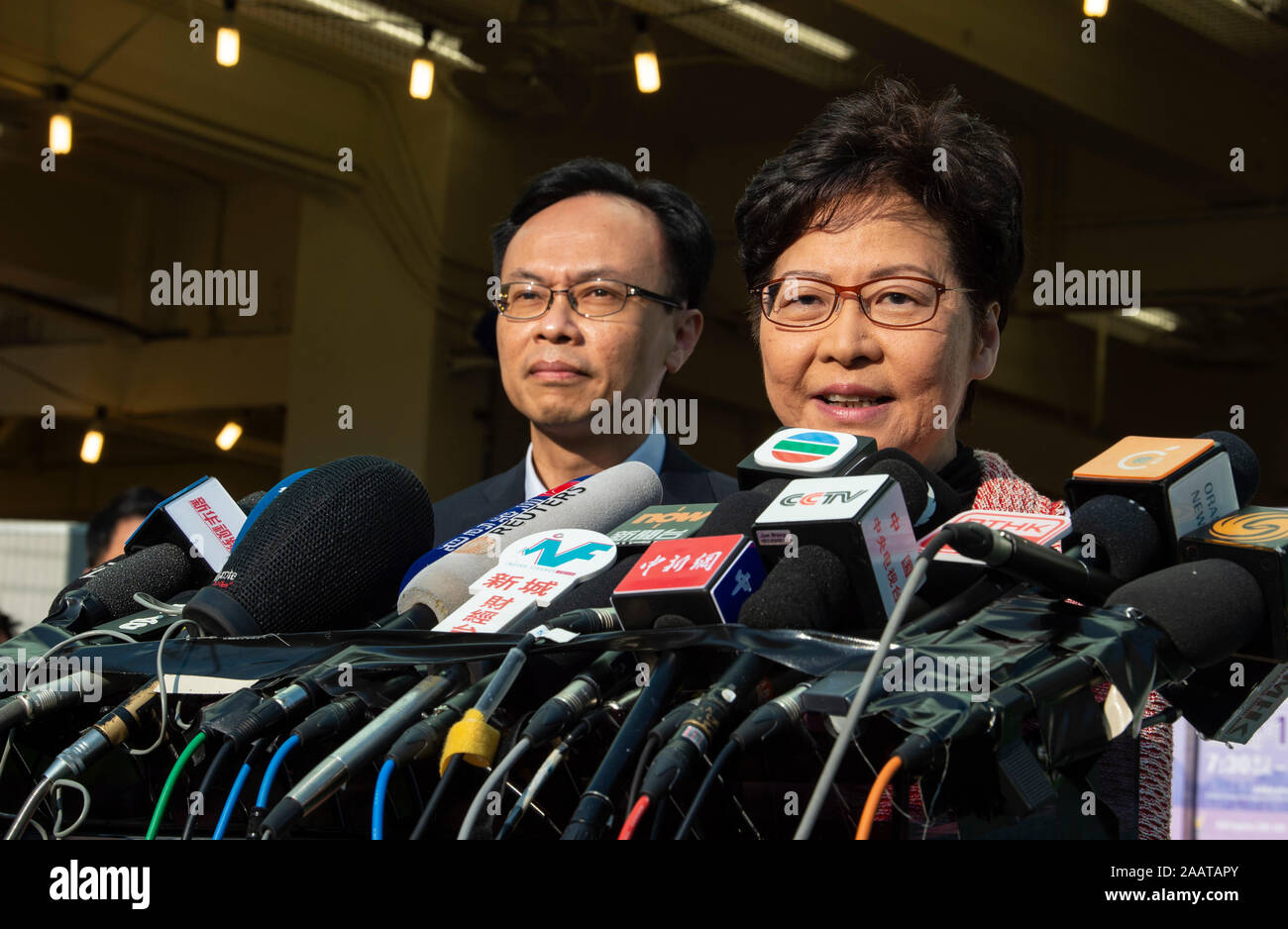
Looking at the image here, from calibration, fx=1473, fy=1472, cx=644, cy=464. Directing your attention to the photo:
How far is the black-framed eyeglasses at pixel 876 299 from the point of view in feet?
4.42

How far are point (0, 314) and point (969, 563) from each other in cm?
1066

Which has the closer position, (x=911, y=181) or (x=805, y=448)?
(x=805, y=448)

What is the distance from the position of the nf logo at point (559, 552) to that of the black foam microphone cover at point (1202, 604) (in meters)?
0.39

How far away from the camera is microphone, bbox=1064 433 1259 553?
1.04 metres

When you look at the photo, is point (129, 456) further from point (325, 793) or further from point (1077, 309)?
point (325, 793)

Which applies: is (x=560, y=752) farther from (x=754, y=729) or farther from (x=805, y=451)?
(x=805, y=451)

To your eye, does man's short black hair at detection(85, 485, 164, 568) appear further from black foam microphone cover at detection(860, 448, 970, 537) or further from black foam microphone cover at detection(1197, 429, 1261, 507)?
black foam microphone cover at detection(1197, 429, 1261, 507)

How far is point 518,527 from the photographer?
1277 millimetres

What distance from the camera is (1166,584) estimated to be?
949mm

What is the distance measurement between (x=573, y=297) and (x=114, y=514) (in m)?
2.63

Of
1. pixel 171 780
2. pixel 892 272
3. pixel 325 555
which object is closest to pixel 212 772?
pixel 171 780

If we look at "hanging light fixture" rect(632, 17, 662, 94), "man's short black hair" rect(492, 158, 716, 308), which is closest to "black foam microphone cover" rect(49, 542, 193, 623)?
"man's short black hair" rect(492, 158, 716, 308)
